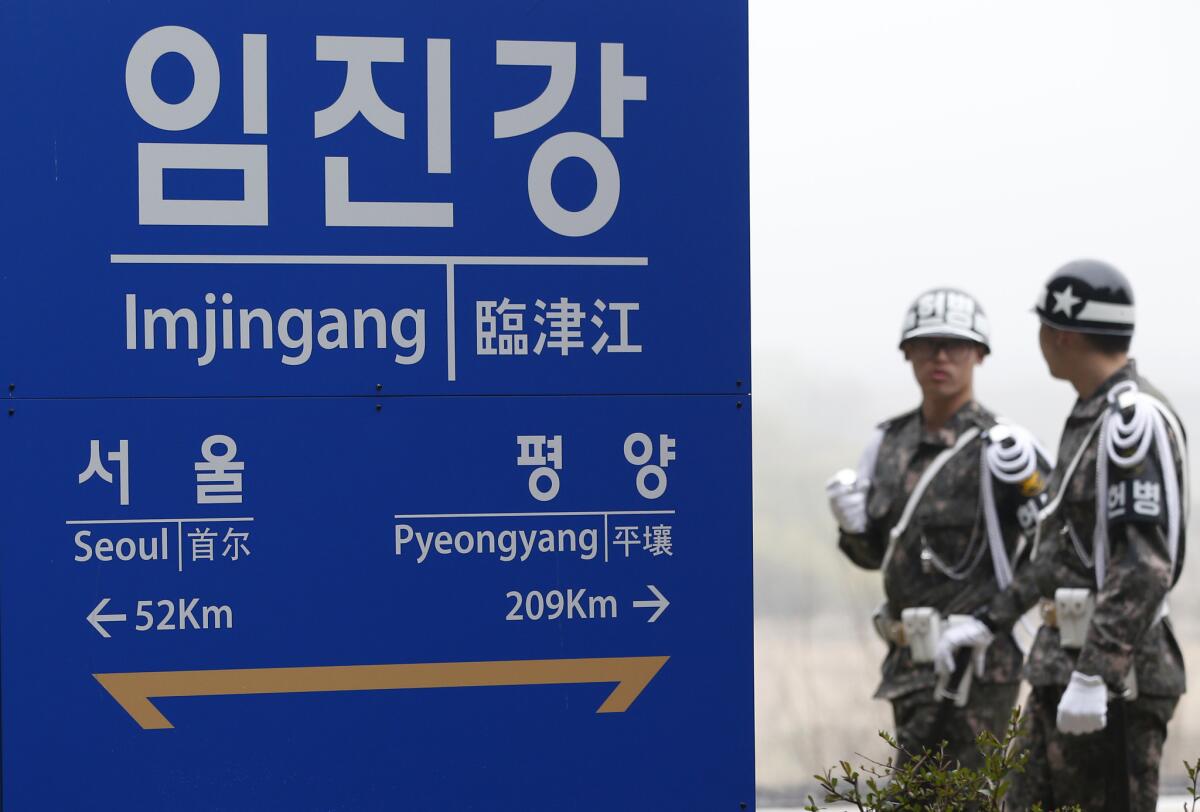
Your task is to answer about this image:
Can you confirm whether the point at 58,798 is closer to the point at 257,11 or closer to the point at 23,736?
the point at 23,736

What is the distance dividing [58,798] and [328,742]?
1.29 ft

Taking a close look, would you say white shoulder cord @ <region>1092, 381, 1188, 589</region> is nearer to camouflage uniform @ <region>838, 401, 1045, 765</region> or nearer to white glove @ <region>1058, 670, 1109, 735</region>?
white glove @ <region>1058, 670, 1109, 735</region>

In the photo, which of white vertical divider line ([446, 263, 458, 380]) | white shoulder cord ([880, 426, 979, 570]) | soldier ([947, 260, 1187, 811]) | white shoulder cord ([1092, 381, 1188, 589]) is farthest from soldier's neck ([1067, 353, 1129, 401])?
white vertical divider line ([446, 263, 458, 380])

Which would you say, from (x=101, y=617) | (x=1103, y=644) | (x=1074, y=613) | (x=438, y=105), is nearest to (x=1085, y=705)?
(x=1103, y=644)

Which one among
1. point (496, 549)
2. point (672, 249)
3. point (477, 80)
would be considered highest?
point (477, 80)

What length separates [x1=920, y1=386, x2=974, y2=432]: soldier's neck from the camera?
5578 millimetres

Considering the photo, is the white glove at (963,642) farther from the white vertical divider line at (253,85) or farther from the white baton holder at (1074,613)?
the white vertical divider line at (253,85)

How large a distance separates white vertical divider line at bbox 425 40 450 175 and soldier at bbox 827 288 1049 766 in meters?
3.01

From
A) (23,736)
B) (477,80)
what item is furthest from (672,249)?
(23,736)

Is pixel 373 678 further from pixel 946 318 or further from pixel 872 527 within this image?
pixel 946 318

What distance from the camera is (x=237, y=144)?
2676 mm

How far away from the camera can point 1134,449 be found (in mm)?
4691

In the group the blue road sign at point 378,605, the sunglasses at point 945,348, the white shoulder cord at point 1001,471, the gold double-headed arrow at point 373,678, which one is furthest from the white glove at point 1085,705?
the gold double-headed arrow at point 373,678

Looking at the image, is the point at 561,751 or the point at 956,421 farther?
the point at 956,421
